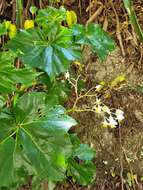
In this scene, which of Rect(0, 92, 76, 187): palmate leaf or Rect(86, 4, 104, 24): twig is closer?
Rect(0, 92, 76, 187): palmate leaf

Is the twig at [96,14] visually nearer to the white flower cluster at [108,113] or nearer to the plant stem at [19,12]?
the plant stem at [19,12]

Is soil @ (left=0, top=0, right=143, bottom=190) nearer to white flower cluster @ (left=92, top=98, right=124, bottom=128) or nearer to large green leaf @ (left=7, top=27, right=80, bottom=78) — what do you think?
white flower cluster @ (left=92, top=98, right=124, bottom=128)

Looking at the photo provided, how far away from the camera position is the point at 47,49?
3.55 feet

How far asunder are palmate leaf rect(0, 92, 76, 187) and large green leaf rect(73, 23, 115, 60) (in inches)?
10.8

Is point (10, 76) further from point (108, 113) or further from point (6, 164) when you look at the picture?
point (108, 113)

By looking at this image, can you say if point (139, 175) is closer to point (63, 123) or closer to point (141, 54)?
point (141, 54)

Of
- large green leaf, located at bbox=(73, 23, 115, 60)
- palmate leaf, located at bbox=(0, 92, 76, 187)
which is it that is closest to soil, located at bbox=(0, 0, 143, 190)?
large green leaf, located at bbox=(73, 23, 115, 60)

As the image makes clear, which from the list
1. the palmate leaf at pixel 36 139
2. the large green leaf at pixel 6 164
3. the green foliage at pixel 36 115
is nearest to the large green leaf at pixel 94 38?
the green foliage at pixel 36 115

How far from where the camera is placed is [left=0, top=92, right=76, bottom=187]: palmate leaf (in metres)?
0.89

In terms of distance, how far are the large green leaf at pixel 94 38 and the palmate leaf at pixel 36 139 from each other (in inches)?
10.8

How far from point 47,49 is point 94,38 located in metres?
0.16

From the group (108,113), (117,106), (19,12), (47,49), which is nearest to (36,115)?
(47,49)

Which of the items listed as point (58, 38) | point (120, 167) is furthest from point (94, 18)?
point (120, 167)

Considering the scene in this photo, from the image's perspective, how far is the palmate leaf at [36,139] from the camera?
0.89 meters
